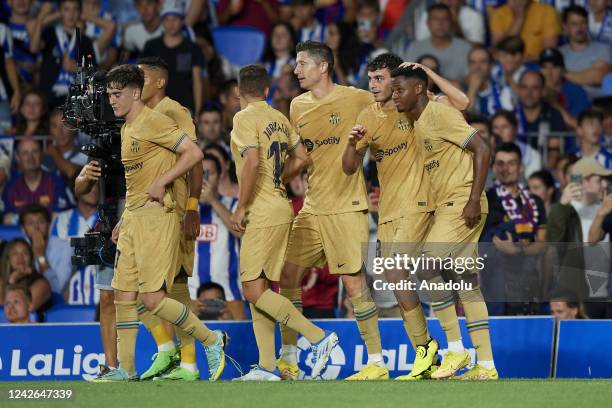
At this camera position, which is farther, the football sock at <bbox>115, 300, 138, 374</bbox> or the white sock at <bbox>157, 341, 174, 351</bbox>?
the white sock at <bbox>157, 341, 174, 351</bbox>

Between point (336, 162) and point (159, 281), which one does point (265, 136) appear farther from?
A: point (159, 281)

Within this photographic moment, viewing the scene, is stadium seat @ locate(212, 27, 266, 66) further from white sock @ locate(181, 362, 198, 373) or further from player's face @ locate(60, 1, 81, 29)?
white sock @ locate(181, 362, 198, 373)

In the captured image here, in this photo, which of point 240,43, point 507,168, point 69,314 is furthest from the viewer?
point 240,43

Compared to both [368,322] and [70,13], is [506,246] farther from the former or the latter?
[70,13]

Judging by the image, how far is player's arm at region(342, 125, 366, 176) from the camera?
1002 cm

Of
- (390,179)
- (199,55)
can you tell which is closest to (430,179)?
(390,179)

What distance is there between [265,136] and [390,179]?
1.02 metres

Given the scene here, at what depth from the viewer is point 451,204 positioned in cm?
1011

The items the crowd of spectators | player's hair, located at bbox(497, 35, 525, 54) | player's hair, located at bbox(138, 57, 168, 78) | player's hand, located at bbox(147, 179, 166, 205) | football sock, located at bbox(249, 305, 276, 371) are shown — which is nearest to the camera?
player's hand, located at bbox(147, 179, 166, 205)

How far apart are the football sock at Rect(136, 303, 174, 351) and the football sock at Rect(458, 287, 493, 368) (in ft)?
7.38

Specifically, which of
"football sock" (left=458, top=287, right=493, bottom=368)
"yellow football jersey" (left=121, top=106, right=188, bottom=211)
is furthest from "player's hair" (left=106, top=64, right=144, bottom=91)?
"football sock" (left=458, top=287, right=493, bottom=368)

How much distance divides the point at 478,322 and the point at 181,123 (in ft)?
8.94

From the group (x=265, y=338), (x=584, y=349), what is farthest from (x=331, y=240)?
(x=584, y=349)

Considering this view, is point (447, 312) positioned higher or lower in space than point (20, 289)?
higher
